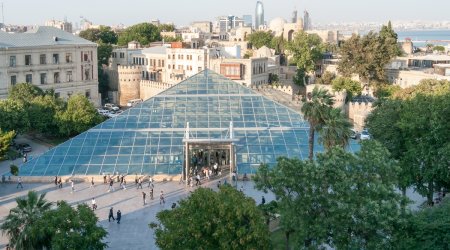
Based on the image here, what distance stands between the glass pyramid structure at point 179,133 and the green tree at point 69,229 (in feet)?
62.7

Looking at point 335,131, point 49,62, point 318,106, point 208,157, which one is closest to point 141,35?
point 49,62

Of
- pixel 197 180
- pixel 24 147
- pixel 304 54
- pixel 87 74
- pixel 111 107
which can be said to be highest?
pixel 304 54

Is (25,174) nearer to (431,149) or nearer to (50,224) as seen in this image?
(50,224)

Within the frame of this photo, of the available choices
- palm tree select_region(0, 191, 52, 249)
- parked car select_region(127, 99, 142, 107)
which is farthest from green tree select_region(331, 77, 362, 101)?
palm tree select_region(0, 191, 52, 249)

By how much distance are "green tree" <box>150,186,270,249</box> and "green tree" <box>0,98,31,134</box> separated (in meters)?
34.3

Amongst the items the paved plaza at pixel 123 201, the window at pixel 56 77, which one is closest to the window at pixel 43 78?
the window at pixel 56 77

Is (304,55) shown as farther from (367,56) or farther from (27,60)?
(27,60)

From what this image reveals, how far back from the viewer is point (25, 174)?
41.9 m

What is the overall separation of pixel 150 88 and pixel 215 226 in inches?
2443

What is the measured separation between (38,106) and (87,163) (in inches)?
602

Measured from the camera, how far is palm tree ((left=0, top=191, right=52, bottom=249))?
22328 mm

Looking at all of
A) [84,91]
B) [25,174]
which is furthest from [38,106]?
[84,91]

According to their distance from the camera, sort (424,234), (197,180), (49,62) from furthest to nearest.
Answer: (49,62) → (197,180) → (424,234)

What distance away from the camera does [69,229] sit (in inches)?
898
